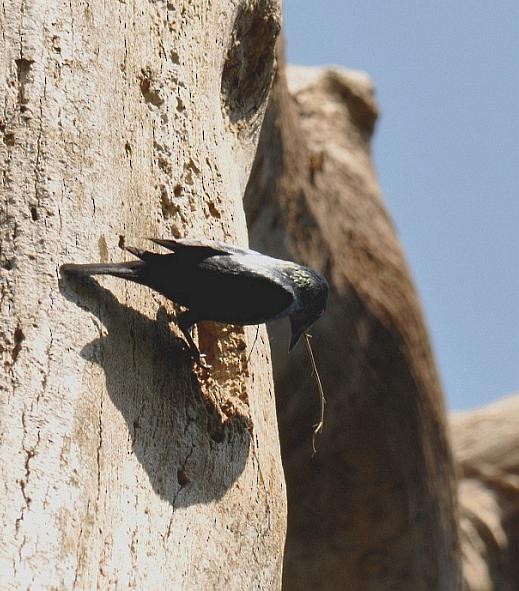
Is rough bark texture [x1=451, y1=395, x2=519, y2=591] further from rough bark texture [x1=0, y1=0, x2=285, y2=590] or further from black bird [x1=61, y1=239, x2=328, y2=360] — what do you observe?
black bird [x1=61, y1=239, x2=328, y2=360]

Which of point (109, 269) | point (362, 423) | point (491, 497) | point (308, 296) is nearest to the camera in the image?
Answer: point (109, 269)

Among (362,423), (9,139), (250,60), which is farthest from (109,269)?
(362,423)

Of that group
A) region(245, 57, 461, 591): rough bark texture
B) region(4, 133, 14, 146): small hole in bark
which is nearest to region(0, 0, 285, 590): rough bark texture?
region(4, 133, 14, 146): small hole in bark

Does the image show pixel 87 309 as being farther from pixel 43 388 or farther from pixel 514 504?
pixel 514 504

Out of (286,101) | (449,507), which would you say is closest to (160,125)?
(286,101)

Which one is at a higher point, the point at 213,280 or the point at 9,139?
the point at 9,139

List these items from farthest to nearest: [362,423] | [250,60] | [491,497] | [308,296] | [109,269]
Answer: [491,497], [362,423], [250,60], [308,296], [109,269]

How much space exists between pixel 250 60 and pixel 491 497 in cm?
391

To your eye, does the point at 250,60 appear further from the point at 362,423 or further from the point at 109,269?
the point at 362,423

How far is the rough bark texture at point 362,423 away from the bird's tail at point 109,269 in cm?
268

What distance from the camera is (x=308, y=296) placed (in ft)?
6.38

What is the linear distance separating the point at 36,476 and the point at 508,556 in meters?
4.55

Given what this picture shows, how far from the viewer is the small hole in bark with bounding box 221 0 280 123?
8.09 ft

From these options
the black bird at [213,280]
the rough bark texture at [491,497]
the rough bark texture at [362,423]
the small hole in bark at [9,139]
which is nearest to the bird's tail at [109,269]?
the black bird at [213,280]
